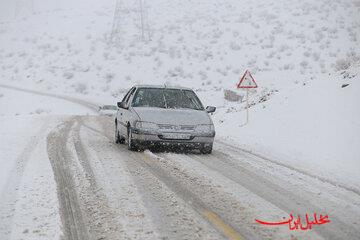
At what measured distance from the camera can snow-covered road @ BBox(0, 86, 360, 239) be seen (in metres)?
5.51

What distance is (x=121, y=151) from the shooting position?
11.5 metres

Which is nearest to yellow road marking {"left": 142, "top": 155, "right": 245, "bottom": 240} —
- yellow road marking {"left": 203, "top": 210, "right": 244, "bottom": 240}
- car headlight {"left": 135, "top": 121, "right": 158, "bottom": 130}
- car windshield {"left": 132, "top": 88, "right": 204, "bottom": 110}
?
yellow road marking {"left": 203, "top": 210, "right": 244, "bottom": 240}

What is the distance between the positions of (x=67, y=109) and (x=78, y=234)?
28518 mm

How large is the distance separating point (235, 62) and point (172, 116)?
29689 millimetres

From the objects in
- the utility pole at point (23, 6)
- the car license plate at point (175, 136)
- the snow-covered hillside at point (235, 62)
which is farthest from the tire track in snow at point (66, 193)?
the utility pole at point (23, 6)

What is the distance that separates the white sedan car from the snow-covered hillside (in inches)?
75.4

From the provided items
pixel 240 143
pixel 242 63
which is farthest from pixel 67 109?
pixel 240 143

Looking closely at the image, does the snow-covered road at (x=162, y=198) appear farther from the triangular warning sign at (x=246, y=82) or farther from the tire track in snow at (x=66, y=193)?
the triangular warning sign at (x=246, y=82)

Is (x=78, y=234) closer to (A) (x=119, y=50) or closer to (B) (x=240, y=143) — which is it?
(B) (x=240, y=143)

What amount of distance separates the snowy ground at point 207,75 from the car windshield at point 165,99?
1405mm

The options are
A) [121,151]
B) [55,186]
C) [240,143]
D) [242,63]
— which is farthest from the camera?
[242,63]

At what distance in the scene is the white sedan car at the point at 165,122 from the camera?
11039 mm

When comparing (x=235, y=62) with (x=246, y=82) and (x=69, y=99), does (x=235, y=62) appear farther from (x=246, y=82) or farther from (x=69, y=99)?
(x=246, y=82)

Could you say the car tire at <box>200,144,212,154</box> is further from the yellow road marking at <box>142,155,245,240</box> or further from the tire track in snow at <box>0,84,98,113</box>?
the tire track in snow at <box>0,84,98,113</box>
